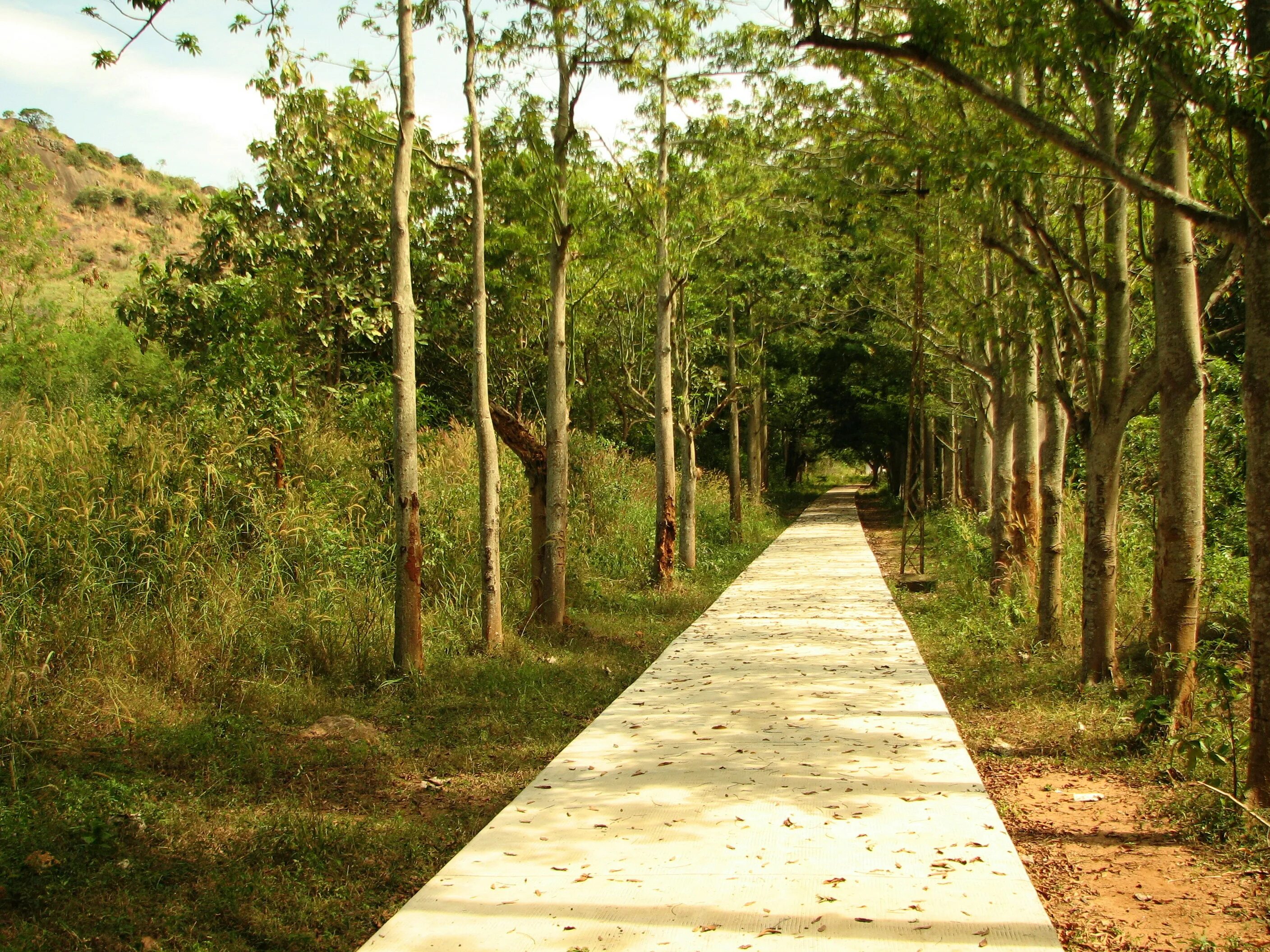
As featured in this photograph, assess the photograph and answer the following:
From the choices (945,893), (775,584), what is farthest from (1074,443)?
(945,893)

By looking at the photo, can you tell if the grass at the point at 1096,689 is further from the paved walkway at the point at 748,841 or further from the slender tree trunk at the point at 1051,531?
the paved walkway at the point at 748,841

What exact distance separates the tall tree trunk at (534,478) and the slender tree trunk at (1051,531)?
464cm

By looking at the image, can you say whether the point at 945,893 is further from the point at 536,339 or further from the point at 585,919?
the point at 536,339

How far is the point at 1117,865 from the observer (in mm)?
4129

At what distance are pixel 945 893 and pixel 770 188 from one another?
10.5 m

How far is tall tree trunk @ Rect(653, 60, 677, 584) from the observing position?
1323 cm

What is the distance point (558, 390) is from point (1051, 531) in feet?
15.6

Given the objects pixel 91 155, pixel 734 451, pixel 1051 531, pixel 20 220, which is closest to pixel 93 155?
pixel 91 155

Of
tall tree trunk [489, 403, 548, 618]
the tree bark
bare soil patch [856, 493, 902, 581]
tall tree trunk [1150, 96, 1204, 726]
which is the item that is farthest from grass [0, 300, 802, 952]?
the tree bark

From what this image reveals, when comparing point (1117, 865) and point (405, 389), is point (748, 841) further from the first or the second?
point (405, 389)

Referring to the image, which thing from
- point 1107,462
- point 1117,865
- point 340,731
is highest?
point 1107,462

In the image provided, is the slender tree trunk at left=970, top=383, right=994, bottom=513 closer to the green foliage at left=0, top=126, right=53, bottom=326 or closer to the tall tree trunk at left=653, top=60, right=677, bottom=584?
the tall tree trunk at left=653, top=60, right=677, bottom=584

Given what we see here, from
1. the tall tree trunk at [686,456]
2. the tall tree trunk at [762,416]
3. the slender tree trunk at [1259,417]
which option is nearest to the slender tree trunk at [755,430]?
the tall tree trunk at [762,416]

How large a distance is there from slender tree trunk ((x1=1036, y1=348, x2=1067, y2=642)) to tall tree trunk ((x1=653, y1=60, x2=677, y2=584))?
5.33 meters
